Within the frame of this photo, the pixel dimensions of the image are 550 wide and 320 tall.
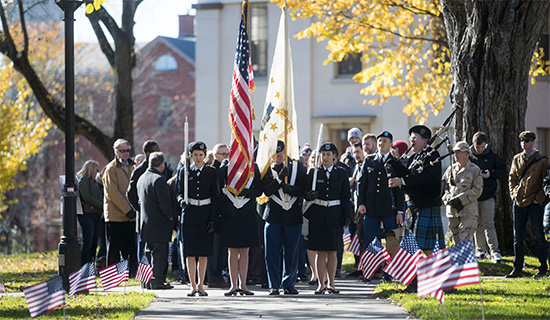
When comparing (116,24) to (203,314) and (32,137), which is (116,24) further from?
(203,314)

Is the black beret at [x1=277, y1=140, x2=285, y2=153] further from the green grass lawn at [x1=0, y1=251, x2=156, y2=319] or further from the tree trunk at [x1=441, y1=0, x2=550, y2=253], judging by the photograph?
the tree trunk at [x1=441, y1=0, x2=550, y2=253]

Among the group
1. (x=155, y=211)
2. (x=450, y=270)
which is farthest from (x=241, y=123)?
(x=450, y=270)

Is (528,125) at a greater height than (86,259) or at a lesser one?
greater

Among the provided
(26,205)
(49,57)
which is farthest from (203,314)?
(26,205)

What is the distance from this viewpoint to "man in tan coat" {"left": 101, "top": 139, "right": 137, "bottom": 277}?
15047 millimetres

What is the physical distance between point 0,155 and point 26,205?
1707 centimetres

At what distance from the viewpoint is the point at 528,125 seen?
29406 millimetres

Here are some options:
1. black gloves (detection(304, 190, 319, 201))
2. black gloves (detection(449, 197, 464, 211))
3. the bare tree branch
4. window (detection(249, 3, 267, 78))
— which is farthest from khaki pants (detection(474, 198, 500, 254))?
window (detection(249, 3, 267, 78))

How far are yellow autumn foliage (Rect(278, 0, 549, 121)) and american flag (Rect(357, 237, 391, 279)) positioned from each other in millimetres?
9759

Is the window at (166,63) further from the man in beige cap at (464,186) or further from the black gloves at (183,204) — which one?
the black gloves at (183,204)

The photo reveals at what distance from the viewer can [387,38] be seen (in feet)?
77.8

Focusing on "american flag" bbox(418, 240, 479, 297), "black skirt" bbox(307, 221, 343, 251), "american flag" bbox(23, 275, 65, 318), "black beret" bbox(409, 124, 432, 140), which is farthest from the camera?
"black skirt" bbox(307, 221, 343, 251)

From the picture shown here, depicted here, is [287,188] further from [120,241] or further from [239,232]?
[120,241]

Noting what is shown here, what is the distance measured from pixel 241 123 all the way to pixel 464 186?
11.6 ft
